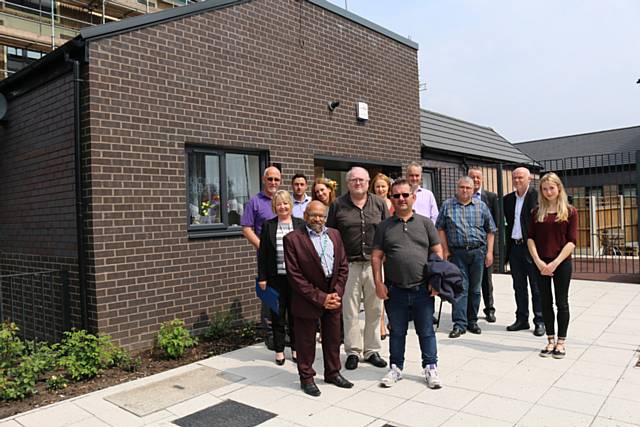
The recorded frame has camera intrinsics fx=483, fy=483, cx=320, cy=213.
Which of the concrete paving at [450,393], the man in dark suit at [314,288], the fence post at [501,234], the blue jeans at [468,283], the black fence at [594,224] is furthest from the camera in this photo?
the black fence at [594,224]

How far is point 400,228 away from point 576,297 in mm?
5134

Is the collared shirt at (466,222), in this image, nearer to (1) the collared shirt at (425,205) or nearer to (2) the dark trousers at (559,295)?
(1) the collared shirt at (425,205)

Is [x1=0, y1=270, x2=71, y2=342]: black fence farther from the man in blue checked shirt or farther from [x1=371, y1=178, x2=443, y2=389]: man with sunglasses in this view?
the man in blue checked shirt

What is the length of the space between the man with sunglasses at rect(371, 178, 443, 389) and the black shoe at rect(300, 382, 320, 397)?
0.58 meters

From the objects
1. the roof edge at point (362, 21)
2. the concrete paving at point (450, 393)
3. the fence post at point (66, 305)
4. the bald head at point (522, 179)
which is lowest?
the concrete paving at point (450, 393)

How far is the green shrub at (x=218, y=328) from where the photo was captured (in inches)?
234

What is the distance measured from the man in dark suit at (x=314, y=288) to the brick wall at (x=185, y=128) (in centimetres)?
229

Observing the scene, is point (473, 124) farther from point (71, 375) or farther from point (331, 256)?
point (71, 375)

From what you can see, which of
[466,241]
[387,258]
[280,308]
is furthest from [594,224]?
[280,308]

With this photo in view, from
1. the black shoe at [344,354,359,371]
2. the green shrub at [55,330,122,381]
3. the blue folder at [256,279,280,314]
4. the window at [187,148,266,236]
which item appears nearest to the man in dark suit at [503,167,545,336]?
the black shoe at [344,354,359,371]

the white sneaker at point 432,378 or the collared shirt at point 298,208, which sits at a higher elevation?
the collared shirt at point 298,208

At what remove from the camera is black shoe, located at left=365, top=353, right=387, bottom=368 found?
15.3 ft

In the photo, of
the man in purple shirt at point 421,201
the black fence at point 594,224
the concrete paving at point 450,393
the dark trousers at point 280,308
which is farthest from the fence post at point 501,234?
the dark trousers at point 280,308

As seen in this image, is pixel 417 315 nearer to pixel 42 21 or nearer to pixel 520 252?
pixel 520 252
